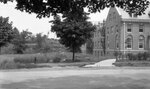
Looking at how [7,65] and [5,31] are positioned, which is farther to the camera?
[5,31]

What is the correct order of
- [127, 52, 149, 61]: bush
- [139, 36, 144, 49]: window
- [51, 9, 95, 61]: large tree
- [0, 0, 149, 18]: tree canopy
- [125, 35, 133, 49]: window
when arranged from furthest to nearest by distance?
[139, 36, 144, 49]: window < [125, 35, 133, 49]: window < [127, 52, 149, 61]: bush < [51, 9, 95, 61]: large tree < [0, 0, 149, 18]: tree canopy

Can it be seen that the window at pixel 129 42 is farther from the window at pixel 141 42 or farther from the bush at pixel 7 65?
the bush at pixel 7 65

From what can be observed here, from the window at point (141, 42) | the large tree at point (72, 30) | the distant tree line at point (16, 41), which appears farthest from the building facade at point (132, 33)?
the distant tree line at point (16, 41)

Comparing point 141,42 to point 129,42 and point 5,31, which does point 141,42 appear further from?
point 5,31

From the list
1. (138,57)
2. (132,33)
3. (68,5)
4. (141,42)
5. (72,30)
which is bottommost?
(138,57)

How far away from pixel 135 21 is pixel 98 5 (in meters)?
40.9

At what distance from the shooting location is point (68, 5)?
25.8 ft

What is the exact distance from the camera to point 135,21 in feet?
157

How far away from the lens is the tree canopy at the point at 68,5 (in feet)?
25.1

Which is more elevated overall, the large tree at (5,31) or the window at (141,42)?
the large tree at (5,31)

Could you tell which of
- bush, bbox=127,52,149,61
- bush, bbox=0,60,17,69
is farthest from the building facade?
bush, bbox=0,60,17,69

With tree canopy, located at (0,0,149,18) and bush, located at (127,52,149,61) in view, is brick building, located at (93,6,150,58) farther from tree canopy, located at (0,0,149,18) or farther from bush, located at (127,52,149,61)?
tree canopy, located at (0,0,149,18)

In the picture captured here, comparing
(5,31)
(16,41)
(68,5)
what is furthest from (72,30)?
(16,41)

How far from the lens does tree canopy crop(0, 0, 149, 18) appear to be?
7.65m
